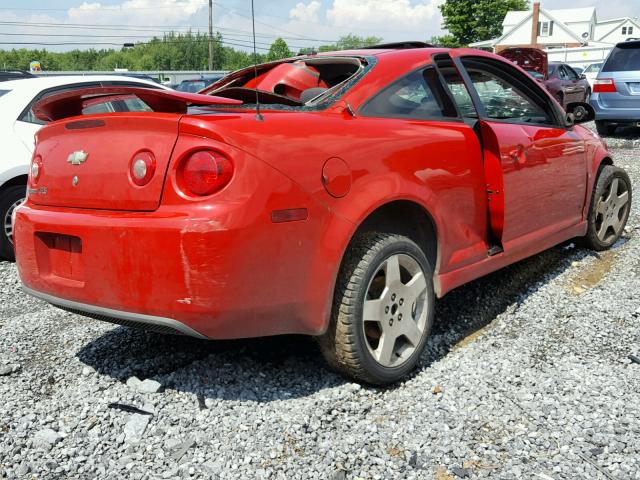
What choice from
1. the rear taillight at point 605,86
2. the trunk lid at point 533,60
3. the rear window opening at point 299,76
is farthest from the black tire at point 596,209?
the trunk lid at point 533,60

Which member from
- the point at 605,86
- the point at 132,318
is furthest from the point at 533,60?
the point at 132,318

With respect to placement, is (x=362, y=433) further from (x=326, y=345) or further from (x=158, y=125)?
(x=158, y=125)

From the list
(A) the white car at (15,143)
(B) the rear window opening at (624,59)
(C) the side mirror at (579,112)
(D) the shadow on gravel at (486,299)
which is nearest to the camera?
(D) the shadow on gravel at (486,299)

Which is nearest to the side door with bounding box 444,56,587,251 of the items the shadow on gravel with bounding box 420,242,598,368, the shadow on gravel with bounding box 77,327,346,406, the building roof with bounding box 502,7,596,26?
the shadow on gravel with bounding box 420,242,598,368

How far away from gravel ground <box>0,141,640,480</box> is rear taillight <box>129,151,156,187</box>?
1029 mm

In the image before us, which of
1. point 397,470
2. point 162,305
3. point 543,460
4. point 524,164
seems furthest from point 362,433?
point 524,164

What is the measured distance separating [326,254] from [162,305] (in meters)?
0.70

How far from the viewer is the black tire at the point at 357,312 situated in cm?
288

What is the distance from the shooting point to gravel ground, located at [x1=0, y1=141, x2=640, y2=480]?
2531mm

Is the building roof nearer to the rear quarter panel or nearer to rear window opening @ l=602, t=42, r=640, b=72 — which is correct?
rear window opening @ l=602, t=42, r=640, b=72

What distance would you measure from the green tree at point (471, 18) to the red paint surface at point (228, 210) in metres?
67.6

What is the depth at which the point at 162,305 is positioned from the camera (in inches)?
102

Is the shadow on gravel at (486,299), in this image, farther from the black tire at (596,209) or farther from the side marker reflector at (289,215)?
the side marker reflector at (289,215)

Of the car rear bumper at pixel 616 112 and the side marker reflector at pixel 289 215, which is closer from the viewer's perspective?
the side marker reflector at pixel 289 215
